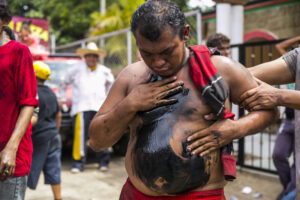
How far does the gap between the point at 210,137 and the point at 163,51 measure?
1.46ft

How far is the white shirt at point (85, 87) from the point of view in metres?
6.45

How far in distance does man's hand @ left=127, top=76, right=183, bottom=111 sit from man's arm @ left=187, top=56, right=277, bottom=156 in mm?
213

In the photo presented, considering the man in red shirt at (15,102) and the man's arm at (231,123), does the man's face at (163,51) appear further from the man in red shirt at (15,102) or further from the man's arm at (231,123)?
the man in red shirt at (15,102)

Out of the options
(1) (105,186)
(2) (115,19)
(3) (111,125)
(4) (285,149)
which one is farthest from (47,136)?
(2) (115,19)

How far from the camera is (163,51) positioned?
60.6 inches

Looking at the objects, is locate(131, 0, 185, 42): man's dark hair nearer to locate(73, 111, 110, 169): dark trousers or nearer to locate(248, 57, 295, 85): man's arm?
locate(248, 57, 295, 85): man's arm

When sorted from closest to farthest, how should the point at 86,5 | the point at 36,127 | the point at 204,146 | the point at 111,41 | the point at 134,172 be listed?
the point at 204,146
the point at 134,172
the point at 36,127
the point at 111,41
the point at 86,5


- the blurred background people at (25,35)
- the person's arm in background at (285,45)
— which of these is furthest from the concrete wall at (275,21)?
the blurred background people at (25,35)

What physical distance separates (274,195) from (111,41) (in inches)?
271

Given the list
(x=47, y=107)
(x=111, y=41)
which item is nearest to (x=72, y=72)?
(x=47, y=107)

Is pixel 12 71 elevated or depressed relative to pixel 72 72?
elevated

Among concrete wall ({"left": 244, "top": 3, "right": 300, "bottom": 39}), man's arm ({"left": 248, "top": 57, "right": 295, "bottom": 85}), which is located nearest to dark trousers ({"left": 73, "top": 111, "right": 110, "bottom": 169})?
man's arm ({"left": 248, "top": 57, "right": 295, "bottom": 85})

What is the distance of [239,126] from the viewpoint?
165cm

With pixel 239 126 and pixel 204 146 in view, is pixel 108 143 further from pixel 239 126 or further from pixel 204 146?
pixel 239 126
